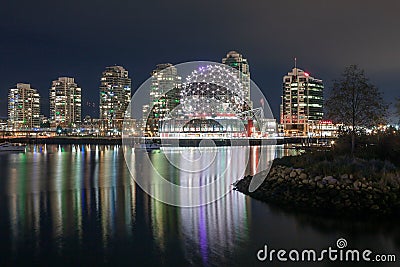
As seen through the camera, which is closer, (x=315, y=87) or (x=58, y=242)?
(x=58, y=242)

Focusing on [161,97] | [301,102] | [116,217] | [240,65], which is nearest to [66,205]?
[116,217]

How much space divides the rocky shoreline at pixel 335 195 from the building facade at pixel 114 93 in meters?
153

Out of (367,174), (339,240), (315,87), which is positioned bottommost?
(339,240)

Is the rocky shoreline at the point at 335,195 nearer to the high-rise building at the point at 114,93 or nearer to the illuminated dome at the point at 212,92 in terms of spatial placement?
the illuminated dome at the point at 212,92

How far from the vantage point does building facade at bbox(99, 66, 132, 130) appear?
169 m

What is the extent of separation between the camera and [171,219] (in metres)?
12.2

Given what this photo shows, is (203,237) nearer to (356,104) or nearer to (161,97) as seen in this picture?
(356,104)

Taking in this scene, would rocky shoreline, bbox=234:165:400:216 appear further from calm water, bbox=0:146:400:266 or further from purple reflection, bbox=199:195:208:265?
purple reflection, bbox=199:195:208:265

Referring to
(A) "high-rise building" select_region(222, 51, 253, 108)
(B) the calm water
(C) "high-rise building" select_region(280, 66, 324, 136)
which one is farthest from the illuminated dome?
(B) the calm water

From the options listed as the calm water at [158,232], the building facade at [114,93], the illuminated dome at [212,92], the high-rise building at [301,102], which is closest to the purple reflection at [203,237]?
the calm water at [158,232]

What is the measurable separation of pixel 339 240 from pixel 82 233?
6.81 meters

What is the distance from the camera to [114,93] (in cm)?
17425

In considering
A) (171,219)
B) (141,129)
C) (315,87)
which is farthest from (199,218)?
(315,87)

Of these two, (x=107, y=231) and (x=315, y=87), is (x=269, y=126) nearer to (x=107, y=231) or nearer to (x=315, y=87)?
(x=315, y=87)
